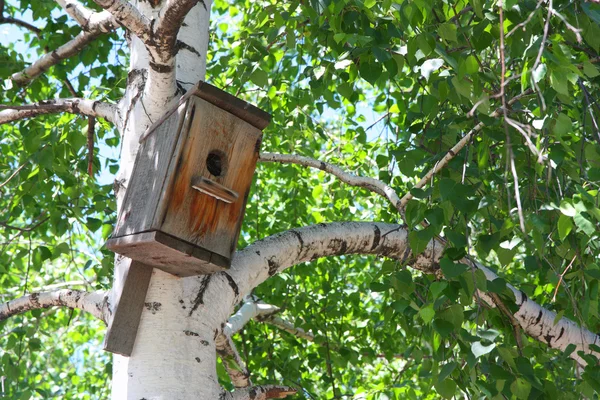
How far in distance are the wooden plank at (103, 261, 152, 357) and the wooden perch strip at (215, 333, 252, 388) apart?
1.57 feet

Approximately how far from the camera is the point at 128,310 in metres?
2.11

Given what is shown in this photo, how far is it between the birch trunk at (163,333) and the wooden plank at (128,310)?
0.02 m

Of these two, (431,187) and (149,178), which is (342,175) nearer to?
(431,187)

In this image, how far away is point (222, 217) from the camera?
2127 mm

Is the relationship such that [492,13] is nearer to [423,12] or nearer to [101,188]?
[423,12]

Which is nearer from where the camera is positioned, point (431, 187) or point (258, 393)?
point (431, 187)

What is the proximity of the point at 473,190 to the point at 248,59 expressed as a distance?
4.00 ft

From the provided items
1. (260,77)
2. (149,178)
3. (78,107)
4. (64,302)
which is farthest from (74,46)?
(149,178)

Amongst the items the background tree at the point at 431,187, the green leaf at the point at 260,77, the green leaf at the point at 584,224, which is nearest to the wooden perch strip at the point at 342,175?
the background tree at the point at 431,187

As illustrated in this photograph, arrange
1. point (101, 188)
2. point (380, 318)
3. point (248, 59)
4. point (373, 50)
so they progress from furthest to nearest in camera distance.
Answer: point (380, 318) → point (101, 188) → point (248, 59) → point (373, 50)

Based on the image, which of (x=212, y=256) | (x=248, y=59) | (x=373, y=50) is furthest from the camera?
(x=248, y=59)

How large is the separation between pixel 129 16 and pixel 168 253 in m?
0.62

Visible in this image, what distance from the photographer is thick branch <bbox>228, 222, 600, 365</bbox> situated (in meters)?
2.41

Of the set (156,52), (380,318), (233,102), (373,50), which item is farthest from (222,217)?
(380,318)
